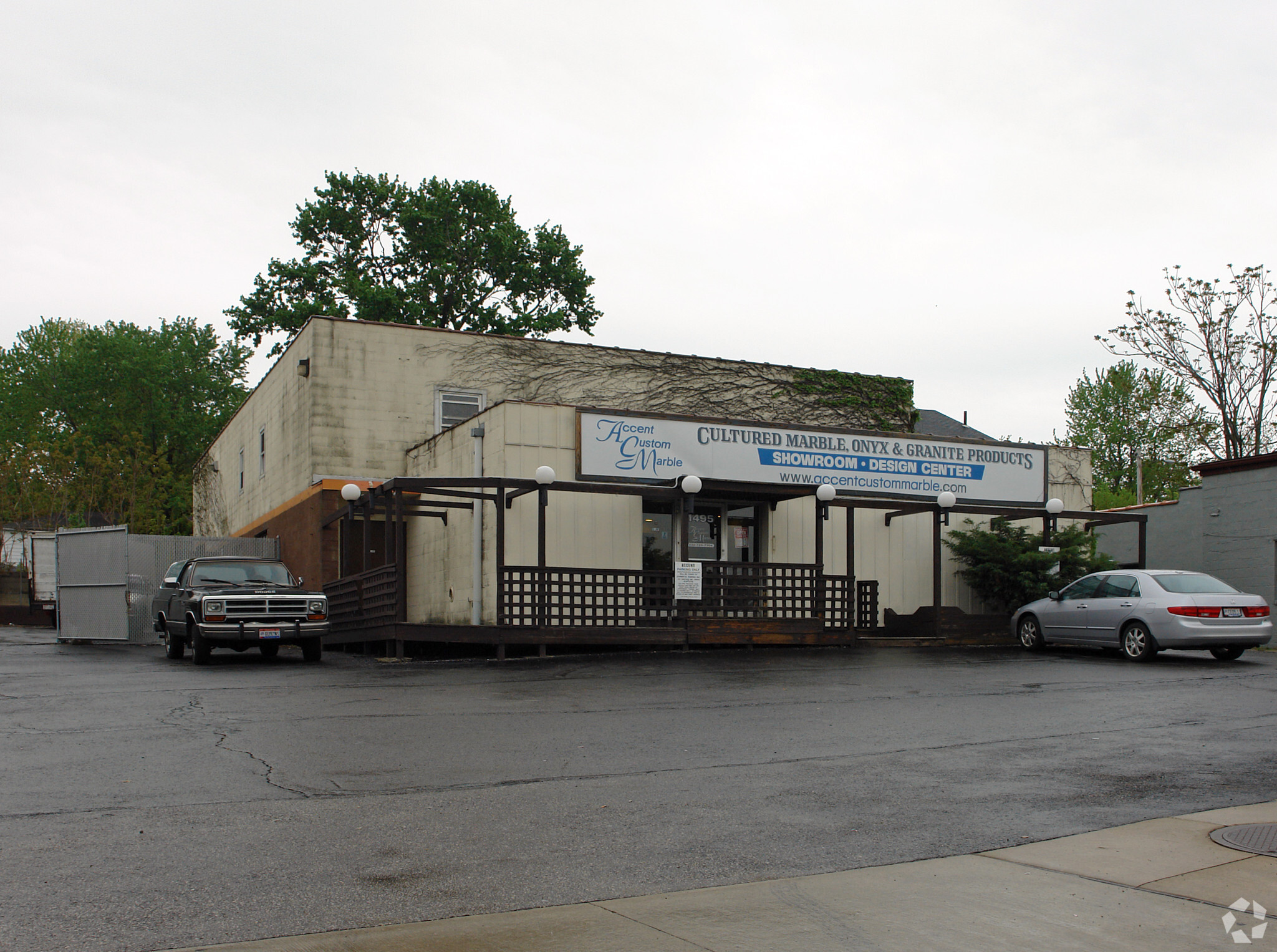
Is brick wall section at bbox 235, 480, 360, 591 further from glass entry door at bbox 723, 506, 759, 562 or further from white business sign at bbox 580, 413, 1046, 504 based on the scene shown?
glass entry door at bbox 723, 506, 759, 562

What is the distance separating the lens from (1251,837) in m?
6.17

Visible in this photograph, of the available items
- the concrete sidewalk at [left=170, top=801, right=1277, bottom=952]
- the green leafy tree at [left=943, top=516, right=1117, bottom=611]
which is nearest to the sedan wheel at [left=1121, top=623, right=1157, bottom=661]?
the green leafy tree at [left=943, top=516, right=1117, bottom=611]

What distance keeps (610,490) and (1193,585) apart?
907 cm

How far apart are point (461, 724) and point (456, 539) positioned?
10332 mm

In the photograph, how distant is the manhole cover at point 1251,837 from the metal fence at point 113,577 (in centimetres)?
2108

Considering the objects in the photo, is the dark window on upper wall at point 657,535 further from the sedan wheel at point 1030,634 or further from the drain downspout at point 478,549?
the sedan wheel at point 1030,634

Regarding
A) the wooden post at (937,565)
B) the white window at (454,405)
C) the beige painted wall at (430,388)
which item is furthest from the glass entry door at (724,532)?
the white window at (454,405)

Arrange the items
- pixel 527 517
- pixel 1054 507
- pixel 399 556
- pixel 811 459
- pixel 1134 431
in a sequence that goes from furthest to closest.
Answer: pixel 1134 431 → pixel 1054 507 → pixel 811 459 → pixel 527 517 → pixel 399 556

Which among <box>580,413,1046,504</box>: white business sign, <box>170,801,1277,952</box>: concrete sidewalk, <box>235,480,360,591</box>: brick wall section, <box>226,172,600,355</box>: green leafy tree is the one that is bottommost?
<box>170,801,1277,952</box>: concrete sidewalk

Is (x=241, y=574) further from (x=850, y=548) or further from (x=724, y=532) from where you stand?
(x=850, y=548)

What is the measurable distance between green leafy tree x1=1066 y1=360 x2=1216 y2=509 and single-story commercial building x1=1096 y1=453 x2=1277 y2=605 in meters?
15.9

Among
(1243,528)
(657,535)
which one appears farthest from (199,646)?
(1243,528)

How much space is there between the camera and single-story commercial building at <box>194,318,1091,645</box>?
18625mm

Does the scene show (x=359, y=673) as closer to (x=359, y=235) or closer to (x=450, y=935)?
(x=450, y=935)
